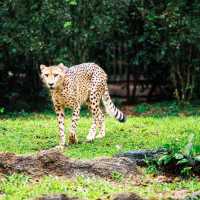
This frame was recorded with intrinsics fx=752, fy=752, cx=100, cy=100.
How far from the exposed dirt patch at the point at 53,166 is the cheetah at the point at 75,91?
2950 mm

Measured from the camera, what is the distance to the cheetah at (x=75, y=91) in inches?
491

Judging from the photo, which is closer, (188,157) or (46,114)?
(188,157)

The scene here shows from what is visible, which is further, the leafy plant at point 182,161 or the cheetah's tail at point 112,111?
the cheetah's tail at point 112,111

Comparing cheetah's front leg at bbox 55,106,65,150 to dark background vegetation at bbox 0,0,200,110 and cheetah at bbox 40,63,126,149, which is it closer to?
cheetah at bbox 40,63,126,149

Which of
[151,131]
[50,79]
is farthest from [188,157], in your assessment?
[151,131]

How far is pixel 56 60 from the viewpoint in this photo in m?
18.5

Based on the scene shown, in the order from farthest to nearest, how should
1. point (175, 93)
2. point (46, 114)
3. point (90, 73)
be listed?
point (175, 93) → point (46, 114) → point (90, 73)

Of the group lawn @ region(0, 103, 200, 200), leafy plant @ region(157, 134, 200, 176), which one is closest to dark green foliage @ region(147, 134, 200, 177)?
leafy plant @ region(157, 134, 200, 176)

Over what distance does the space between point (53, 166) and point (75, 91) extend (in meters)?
4.00

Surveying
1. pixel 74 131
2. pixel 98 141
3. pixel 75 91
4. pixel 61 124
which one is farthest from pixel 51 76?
pixel 98 141

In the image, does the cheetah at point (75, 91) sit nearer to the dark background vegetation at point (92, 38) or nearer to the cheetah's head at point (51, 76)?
the cheetah's head at point (51, 76)

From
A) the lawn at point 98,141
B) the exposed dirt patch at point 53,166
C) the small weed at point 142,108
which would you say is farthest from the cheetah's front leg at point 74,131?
the small weed at point 142,108

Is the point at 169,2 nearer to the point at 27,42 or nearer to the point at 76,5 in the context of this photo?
the point at 76,5

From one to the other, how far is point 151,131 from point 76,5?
5788 millimetres
